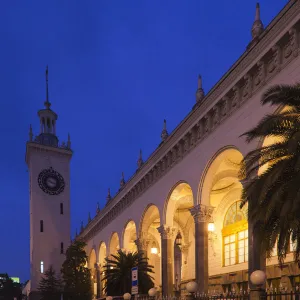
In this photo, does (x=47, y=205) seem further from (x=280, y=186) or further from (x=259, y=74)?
(x=280, y=186)

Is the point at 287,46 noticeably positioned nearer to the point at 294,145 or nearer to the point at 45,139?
the point at 294,145

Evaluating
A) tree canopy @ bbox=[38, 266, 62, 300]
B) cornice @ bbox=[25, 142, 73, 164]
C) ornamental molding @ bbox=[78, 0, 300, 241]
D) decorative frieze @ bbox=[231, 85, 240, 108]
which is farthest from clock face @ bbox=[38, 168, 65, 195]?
decorative frieze @ bbox=[231, 85, 240, 108]

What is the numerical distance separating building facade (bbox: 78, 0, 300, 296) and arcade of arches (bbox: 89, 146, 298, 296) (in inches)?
1.8

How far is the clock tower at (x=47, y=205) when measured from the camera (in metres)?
48.5

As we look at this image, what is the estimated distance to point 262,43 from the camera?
13.8 meters

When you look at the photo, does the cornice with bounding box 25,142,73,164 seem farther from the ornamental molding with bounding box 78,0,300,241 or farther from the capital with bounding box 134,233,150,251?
the capital with bounding box 134,233,150,251

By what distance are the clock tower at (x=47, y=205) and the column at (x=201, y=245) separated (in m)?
34.2

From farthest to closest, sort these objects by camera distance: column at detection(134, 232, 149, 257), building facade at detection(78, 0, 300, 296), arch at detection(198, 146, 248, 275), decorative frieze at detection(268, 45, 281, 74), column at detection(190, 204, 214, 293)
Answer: column at detection(134, 232, 149, 257), arch at detection(198, 146, 248, 275), column at detection(190, 204, 214, 293), building facade at detection(78, 0, 300, 296), decorative frieze at detection(268, 45, 281, 74)

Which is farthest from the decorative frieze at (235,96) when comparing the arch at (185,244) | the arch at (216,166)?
the arch at (185,244)

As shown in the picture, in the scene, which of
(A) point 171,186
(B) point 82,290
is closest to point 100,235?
(B) point 82,290

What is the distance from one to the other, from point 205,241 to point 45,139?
38.9 metres

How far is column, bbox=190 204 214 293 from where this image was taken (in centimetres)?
1819

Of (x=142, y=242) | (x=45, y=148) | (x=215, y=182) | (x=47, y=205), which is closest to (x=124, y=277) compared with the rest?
(x=142, y=242)

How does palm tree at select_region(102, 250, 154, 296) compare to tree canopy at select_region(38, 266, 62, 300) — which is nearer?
palm tree at select_region(102, 250, 154, 296)
